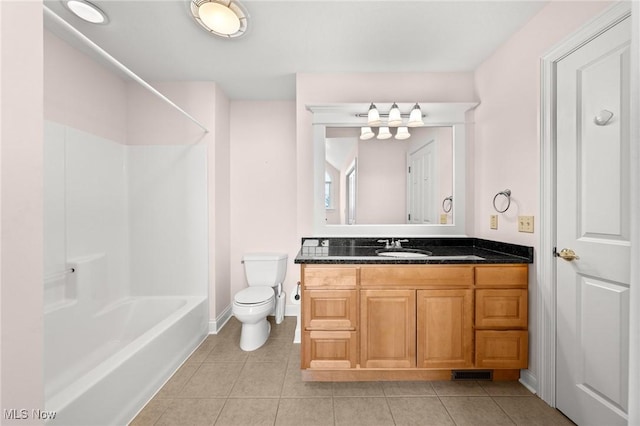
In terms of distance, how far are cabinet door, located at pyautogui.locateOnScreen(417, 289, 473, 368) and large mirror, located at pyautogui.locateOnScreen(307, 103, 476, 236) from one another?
70cm

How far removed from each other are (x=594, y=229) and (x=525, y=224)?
0.37m

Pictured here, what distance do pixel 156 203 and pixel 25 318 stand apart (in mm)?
2150

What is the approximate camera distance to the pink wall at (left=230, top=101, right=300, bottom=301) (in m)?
2.97

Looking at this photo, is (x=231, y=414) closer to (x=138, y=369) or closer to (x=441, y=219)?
(x=138, y=369)

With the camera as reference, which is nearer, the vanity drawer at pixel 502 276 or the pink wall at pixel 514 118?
the pink wall at pixel 514 118

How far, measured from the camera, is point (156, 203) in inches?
101

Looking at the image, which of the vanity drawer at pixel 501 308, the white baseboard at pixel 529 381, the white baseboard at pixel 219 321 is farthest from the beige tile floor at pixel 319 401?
the white baseboard at pixel 219 321

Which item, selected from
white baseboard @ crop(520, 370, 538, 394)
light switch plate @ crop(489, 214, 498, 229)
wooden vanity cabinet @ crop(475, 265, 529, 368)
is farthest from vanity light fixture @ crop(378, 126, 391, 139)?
white baseboard @ crop(520, 370, 538, 394)

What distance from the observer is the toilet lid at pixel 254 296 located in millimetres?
2219

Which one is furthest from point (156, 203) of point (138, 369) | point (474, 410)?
point (474, 410)

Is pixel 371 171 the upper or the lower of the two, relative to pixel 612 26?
lower

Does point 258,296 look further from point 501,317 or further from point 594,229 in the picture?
point 594,229

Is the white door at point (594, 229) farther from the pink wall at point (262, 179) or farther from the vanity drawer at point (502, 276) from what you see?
the pink wall at point (262, 179)

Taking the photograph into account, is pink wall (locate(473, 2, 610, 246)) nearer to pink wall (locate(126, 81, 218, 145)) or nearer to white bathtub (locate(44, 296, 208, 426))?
pink wall (locate(126, 81, 218, 145))
